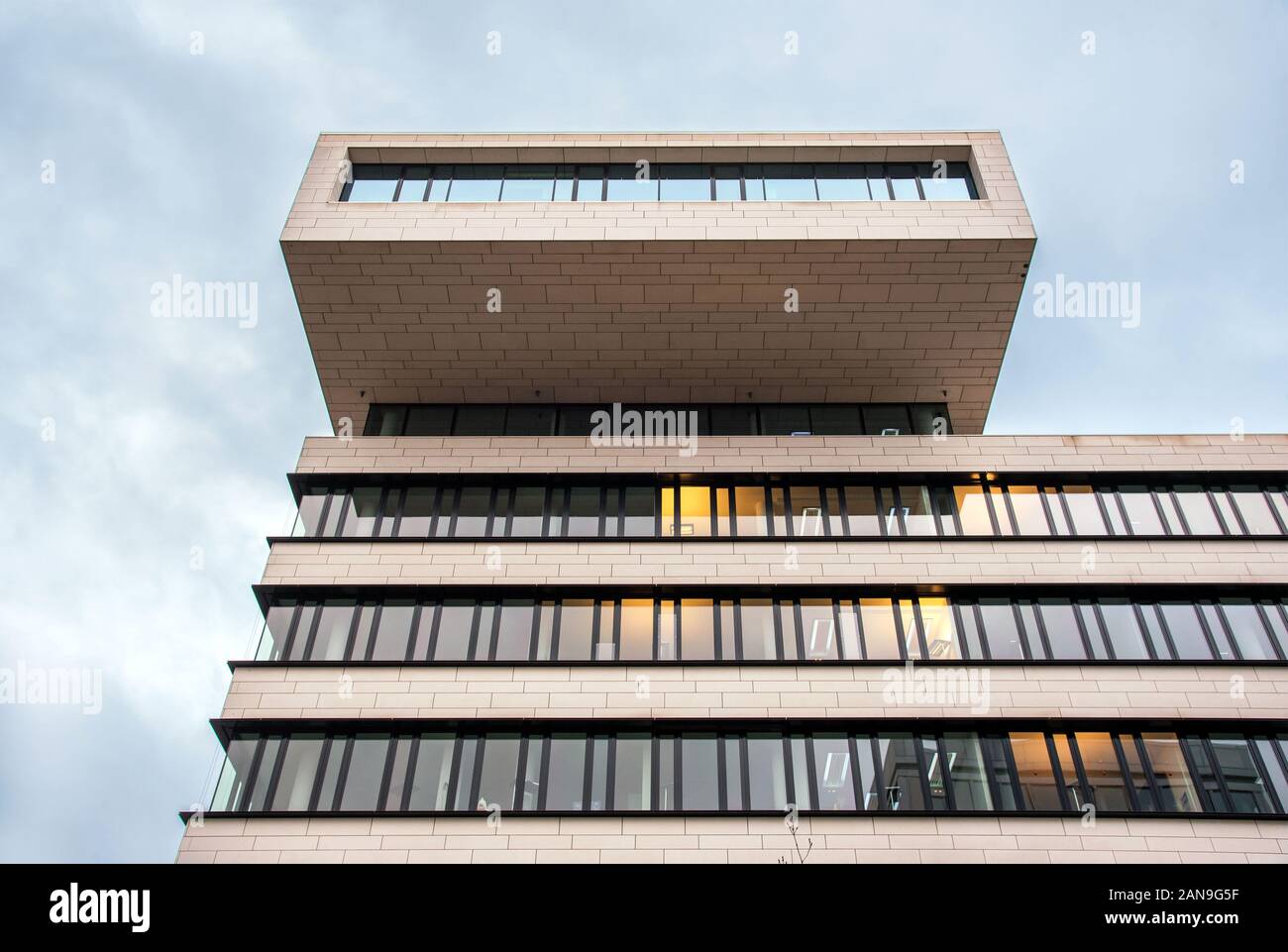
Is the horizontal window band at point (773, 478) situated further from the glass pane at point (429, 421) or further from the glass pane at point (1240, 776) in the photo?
the glass pane at point (1240, 776)

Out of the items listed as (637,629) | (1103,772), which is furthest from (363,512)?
(1103,772)

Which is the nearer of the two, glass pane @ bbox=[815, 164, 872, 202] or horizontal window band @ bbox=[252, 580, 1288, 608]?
horizontal window band @ bbox=[252, 580, 1288, 608]

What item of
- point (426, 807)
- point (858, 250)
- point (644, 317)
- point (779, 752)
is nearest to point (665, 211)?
point (644, 317)

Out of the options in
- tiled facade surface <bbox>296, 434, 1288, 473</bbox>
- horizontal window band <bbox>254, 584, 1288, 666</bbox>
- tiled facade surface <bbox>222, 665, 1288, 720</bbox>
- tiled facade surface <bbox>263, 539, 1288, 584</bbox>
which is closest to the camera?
tiled facade surface <bbox>222, 665, 1288, 720</bbox>

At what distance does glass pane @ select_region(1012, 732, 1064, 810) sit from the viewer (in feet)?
64.1

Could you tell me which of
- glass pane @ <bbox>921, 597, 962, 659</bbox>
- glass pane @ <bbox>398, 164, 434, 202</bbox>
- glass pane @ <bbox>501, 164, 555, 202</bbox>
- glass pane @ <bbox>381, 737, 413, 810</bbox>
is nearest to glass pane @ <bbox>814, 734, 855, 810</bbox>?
glass pane @ <bbox>921, 597, 962, 659</bbox>

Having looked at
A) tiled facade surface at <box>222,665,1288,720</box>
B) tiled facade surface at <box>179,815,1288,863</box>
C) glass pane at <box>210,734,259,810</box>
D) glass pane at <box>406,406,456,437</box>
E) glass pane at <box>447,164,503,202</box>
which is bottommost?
tiled facade surface at <box>179,815,1288,863</box>

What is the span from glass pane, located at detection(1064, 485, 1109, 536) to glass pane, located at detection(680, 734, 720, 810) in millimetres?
10768

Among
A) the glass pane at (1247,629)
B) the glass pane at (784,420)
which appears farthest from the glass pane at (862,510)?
the glass pane at (1247,629)

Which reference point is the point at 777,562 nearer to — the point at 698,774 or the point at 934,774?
the point at 698,774

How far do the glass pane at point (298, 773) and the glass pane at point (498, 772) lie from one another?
3403 mm

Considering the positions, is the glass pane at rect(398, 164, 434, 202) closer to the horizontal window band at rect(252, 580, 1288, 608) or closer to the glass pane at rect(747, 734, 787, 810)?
the horizontal window band at rect(252, 580, 1288, 608)

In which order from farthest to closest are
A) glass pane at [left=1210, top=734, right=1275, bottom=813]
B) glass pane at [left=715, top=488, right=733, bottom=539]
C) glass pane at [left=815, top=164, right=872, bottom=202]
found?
glass pane at [left=815, top=164, right=872, bottom=202]
glass pane at [left=715, top=488, right=733, bottom=539]
glass pane at [left=1210, top=734, right=1275, bottom=813]

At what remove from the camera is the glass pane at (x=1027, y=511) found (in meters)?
24.4
